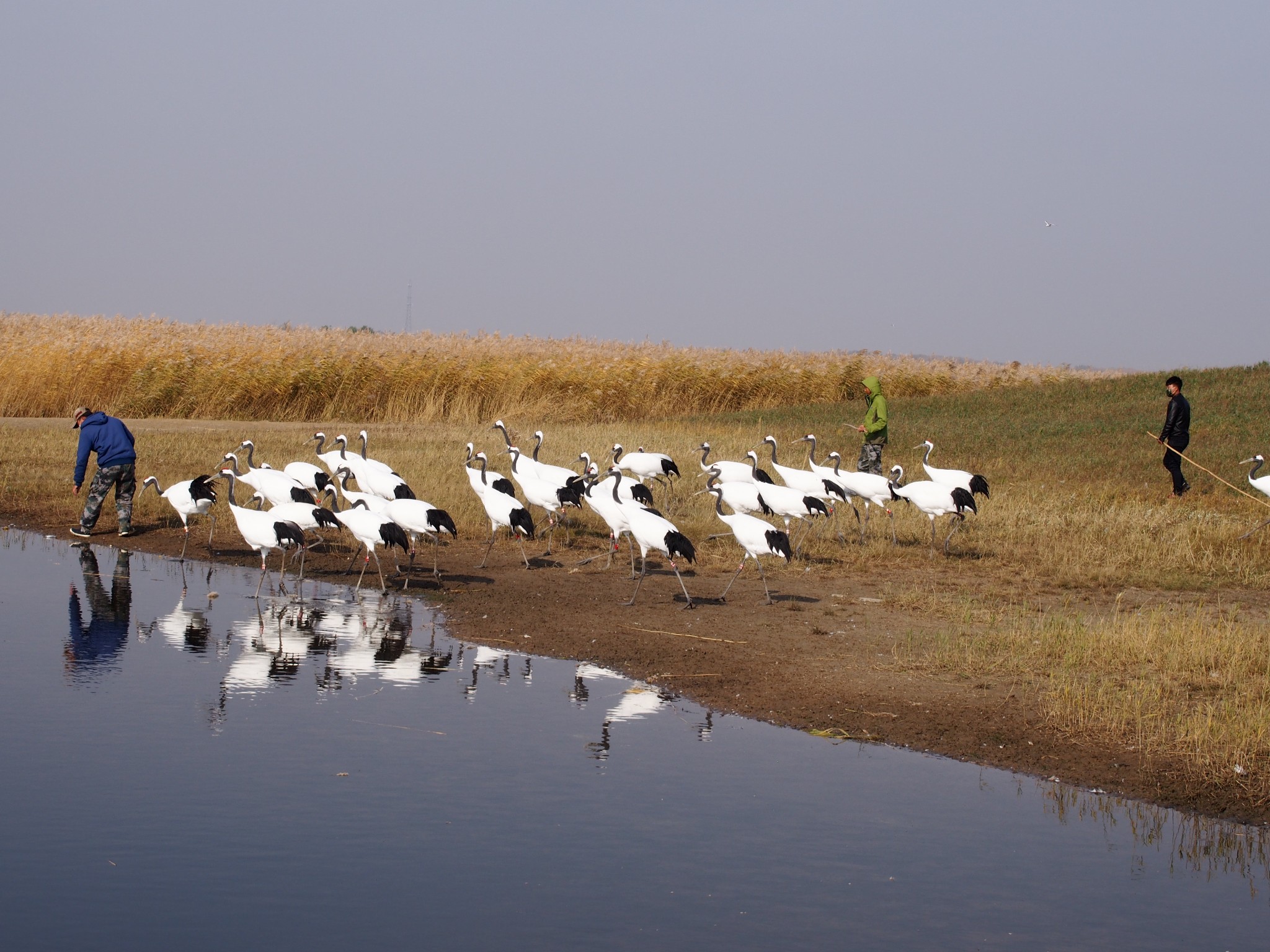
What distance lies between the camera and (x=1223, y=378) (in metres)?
32.9

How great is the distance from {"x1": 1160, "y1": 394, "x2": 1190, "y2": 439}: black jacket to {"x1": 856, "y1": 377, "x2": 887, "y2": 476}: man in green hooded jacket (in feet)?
14.5

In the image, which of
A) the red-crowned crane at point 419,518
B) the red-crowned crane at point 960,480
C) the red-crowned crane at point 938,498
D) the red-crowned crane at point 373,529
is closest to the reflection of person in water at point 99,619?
the red-crowned crane at point 373,529


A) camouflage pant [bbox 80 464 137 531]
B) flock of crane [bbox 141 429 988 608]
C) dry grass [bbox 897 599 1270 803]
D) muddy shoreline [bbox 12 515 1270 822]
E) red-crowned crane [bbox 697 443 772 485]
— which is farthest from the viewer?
red-crowned crane [bbox 697 443 772 485]

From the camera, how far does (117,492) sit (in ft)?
50.9

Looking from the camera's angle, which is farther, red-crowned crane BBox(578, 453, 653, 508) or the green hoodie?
the green hoodie

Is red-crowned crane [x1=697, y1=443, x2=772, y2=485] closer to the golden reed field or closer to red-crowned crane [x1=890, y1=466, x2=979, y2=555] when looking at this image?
the golden reed field

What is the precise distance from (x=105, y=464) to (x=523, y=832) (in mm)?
10702

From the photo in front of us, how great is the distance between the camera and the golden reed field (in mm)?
9477

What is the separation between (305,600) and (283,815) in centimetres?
580

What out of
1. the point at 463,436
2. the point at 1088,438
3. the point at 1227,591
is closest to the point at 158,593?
the point at 1227,591

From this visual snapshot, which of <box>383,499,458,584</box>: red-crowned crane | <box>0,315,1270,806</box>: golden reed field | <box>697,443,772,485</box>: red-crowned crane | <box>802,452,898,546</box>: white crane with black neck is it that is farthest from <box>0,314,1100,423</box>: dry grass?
<box>383,499,458,584</box>: red-crowned crane

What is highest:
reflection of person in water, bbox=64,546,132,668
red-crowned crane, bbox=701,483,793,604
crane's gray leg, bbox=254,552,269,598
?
red-crowned crane, bbox=701,483,793,604

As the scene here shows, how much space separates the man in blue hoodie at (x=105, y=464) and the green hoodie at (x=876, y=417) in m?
9.79

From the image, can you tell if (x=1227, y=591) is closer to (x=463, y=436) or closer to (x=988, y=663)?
(x=988, y=663)
